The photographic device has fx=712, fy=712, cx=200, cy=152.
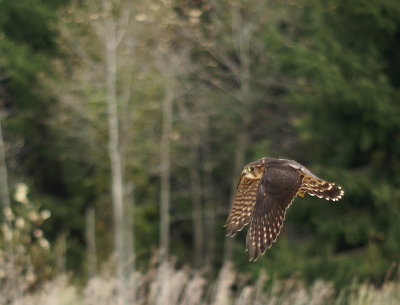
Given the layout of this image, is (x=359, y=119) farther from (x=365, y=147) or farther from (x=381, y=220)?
(x=381, y=220)

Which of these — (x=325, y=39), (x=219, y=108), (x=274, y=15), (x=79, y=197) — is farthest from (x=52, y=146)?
(x=325, y=39)

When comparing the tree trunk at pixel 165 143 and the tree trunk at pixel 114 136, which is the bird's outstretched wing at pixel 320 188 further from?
the tree trunk at pixel 165 143

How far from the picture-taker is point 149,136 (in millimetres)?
14688

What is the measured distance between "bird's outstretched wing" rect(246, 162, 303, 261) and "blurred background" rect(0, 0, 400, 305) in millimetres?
6185

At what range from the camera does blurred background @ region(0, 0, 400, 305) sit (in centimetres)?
948

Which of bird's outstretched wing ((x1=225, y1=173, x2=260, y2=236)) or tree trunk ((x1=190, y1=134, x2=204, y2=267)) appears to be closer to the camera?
bird's outstretched wing ((x1=225, y1=173, x2=260, y2=236))

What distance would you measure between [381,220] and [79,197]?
8654 millimetres

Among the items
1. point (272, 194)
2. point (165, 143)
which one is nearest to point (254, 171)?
point (272, 194)

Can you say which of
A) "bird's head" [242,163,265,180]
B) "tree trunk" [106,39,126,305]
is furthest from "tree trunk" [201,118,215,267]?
"bird's head" [242,163,265,180]

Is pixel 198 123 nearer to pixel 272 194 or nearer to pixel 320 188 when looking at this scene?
pixel 320 188

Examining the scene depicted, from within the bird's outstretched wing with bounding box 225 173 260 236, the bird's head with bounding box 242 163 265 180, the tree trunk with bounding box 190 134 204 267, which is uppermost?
the bird's head with bounding box 242 163 265 180

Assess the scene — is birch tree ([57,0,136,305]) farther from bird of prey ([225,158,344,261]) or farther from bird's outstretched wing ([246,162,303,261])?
bird's outstretched wing ([246,162,303,261])

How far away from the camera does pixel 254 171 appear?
116 inches

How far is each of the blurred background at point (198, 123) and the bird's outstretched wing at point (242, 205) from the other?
19.3 feet
